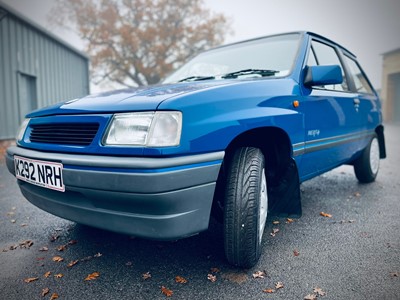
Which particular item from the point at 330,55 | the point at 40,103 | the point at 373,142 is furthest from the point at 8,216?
the point at 40,103

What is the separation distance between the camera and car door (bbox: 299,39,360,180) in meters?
2.20

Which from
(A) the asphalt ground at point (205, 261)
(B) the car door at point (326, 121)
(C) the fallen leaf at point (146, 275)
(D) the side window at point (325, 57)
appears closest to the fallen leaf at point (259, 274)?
(A) the asphalt ground at point (205, 261)

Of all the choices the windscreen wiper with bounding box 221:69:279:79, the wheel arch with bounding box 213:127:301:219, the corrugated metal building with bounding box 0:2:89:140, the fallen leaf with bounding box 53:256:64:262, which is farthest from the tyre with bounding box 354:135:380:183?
the corrugated metal building with bounding box 0:2:89:140

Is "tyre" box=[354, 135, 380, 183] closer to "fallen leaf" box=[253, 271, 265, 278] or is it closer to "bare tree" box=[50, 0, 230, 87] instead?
"fallen leaf" box=[253, 271, 265, 278]

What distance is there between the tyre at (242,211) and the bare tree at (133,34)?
20947 mm

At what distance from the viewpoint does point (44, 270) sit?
5.73ft

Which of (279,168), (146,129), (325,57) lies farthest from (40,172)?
(325,57)

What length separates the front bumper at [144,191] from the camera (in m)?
1.29

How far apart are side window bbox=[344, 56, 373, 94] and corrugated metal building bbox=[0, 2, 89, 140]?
7930 millimetres

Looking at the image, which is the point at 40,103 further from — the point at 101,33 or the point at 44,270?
the point at 101,33

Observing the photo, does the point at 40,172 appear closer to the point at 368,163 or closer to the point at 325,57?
the point at 325,57

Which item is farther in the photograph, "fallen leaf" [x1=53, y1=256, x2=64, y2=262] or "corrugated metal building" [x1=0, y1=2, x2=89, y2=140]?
"corrugated metal building" [x1=0, y1=2, x2=89, y2=140]

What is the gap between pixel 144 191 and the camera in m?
1.28

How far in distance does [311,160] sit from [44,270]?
197 centimetres
